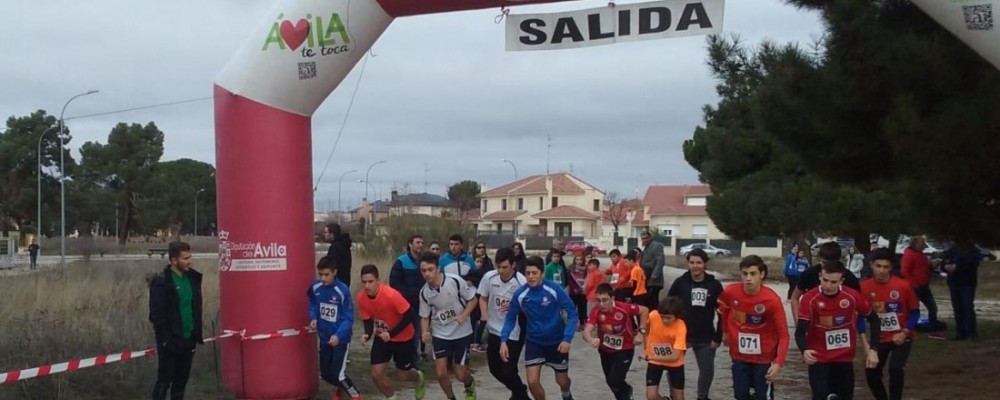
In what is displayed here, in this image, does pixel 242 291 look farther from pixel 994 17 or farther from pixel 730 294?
pixel 994 17

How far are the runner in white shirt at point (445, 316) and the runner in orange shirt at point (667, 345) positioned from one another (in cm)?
194

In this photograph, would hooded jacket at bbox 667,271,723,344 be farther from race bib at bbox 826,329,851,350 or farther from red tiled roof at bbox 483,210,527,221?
red tiled roof at bbox 483,210,527,221

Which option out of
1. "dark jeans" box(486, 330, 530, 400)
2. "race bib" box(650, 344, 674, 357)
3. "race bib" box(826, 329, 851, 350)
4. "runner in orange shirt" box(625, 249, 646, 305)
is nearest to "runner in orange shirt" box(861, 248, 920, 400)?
"race bib" box(826, 329, 851, 350)

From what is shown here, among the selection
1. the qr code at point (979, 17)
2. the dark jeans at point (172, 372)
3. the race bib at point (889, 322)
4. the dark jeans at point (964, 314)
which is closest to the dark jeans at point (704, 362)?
the race bib at point (889, 322)

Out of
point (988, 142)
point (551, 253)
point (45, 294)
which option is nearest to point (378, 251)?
point (551, 253)

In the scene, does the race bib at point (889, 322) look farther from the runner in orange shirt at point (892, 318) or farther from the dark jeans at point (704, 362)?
the dark jeans at point (704, 362)

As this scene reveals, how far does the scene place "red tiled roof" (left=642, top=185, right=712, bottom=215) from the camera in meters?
88.4

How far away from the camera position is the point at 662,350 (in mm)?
8664

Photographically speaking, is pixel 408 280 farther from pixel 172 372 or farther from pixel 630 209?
pixel 630 209

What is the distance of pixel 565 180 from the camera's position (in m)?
99.8

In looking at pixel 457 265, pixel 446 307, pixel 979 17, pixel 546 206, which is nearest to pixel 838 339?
pixel 979 17

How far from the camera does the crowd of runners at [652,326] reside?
837cm

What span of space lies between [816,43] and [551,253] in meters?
7.05

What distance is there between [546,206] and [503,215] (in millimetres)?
4575
